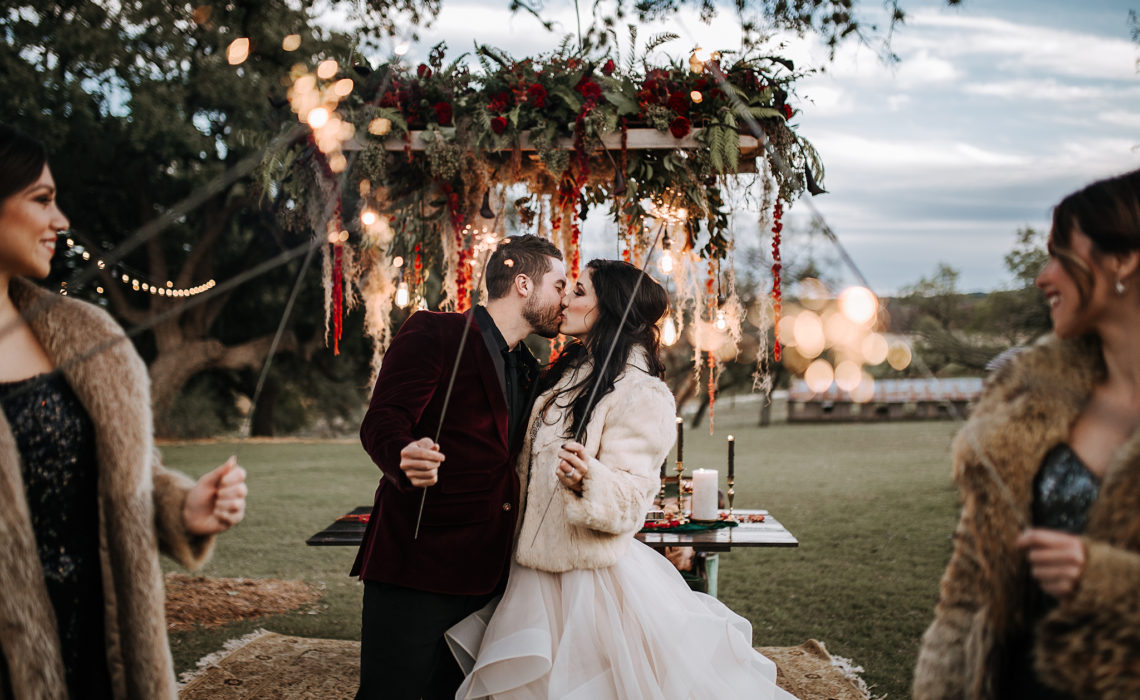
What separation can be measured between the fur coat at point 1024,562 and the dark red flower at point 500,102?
2.97 metres

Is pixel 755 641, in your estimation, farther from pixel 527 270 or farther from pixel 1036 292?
pixel 1036 292

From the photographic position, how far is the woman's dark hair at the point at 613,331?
2711mm

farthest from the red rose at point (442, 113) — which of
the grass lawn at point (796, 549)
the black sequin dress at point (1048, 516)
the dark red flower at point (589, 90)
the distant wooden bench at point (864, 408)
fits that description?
the distant wooden bench at point (864, 408)

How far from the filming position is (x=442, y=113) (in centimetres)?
408

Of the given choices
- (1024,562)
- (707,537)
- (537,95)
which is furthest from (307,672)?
(1024,562)

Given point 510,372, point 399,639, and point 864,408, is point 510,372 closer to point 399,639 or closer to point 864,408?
point 399,639

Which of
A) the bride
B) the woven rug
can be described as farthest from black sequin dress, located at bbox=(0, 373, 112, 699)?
the woven rug

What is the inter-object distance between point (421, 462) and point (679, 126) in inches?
95.7

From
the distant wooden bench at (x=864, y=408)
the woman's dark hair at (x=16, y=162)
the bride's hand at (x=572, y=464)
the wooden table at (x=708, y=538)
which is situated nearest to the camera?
the woman's dark hair at (x=16, y=162)

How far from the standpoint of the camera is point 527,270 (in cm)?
282

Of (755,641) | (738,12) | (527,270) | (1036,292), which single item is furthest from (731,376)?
(527,270)

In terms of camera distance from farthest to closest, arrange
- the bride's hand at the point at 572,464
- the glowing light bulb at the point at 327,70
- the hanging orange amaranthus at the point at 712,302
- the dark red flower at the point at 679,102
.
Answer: the hanging orange amaranthus at the point at 712,302 → the glowing light bulb at the point at 327,70 → the dark red flower at the point at 679,102 → the bride's hand at the point at 572,464

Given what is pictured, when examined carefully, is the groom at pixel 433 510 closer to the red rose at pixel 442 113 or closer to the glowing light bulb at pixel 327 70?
the red rose at pixel 442 113

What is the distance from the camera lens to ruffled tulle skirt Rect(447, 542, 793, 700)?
2496 millimetres
